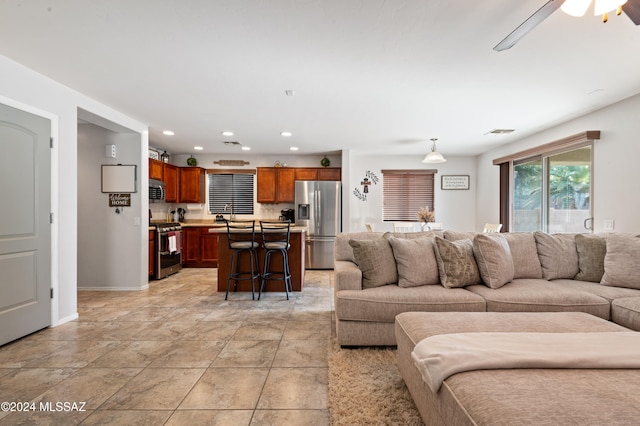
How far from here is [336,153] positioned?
21.8 ft

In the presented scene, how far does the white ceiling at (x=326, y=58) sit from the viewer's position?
6.42ft

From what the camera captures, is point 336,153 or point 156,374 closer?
point 156,374

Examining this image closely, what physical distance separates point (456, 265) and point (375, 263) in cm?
71

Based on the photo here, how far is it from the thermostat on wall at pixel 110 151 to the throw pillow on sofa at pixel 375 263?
153 inches

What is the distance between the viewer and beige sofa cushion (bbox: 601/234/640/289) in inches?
104

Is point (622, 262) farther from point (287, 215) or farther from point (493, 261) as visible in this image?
point (287, 215)

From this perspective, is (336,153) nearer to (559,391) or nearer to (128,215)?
(128,215)

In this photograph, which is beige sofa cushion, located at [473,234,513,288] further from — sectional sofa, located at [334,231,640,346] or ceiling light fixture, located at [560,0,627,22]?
ceiling light fixture, located at [560,0,627,22]

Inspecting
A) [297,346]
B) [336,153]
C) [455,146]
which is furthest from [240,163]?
[297,346]

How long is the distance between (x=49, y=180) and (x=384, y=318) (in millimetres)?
3476

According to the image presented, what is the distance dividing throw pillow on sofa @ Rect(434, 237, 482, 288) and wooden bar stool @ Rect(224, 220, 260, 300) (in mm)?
2364

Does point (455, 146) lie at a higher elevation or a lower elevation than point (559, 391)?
higher

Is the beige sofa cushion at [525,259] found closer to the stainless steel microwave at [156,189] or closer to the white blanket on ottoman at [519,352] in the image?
the white blanket on ottoman at [519,352]

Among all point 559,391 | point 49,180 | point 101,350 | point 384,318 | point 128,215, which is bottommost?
point 101,350
